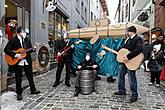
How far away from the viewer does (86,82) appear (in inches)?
261

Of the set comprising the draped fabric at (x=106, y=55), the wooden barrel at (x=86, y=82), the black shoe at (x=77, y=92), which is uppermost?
the draped fabric at (x=106, y=55)

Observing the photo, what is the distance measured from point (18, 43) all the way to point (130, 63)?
107 inches

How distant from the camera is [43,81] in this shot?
8523 mm

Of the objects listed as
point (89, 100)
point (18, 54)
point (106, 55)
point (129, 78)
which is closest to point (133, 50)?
point (129, 78)

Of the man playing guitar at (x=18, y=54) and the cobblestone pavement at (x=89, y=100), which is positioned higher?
the man playing guitar at (x=18, y=54)

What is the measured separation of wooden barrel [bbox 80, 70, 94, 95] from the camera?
660 cm

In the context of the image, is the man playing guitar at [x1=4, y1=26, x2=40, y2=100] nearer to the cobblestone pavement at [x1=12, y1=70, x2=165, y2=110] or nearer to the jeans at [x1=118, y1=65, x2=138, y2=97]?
the cobblestone pavement at [x1=12, y1=70, x2=165, y2=110]

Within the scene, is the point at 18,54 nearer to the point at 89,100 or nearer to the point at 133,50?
the point at 89,100

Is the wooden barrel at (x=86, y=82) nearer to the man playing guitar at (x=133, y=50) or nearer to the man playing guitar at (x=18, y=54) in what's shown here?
the man playing guitar at (x=133, y=50)

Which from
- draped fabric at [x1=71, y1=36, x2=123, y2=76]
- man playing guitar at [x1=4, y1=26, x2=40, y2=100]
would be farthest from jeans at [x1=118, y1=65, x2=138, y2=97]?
man playing guitar at [x1=4, y1=26, x2=40, y2=100]

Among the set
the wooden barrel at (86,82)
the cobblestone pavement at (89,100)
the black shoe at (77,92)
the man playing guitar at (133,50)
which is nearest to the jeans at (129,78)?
the man playing guitar at (133,50)

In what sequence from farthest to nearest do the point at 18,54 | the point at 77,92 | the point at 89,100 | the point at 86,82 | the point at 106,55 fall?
the point at 106,55, the point at 86,82, the point at 77,92, the point at 89,100, the point at 18,54

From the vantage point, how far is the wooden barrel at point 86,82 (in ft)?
21.6

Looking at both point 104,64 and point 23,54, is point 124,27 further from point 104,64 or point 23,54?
point 23,54
